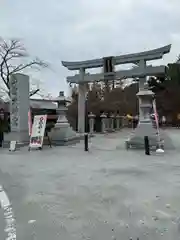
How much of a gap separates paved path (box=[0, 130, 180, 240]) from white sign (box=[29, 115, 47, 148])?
4.34 m

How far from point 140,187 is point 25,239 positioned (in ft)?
10.3

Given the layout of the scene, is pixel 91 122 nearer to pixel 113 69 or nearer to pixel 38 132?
pixel 113 69

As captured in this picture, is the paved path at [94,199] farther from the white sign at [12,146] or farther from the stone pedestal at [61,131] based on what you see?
the stone pedestal at [61,131]

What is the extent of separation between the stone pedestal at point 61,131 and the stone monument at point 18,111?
1.68 metres

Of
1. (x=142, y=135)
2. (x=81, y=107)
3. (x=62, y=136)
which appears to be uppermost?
(x=81, y=107)

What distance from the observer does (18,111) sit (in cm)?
1523

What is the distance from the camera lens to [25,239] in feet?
11.5

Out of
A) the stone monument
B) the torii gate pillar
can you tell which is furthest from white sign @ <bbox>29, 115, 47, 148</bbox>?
the torii gate pillar

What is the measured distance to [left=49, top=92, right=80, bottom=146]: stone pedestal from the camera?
53.6ft

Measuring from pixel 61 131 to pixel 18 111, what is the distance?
264cm

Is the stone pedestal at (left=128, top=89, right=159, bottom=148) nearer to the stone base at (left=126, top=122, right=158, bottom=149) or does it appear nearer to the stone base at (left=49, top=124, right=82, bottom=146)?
the stone base at (left=126, top=122, right=158, bottom=149)

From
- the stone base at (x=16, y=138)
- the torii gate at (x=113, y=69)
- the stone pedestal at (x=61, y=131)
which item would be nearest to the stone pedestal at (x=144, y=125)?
the stone pedestal at (x=61, y=131)

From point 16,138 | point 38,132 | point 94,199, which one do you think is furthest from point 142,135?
point 94,199

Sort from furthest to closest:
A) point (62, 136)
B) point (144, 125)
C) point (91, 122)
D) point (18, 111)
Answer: point (91, 122) → point (62, 136) → point (18, 111) → point (144, 125)
